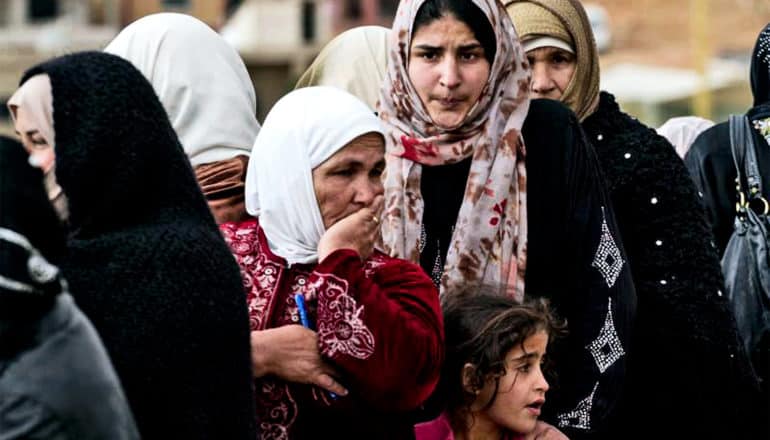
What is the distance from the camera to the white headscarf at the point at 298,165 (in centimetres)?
422

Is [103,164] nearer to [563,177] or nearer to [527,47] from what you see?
[563,177]

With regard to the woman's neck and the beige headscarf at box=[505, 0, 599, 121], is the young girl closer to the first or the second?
the woman's neck

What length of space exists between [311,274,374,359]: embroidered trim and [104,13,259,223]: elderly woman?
0.71 metres

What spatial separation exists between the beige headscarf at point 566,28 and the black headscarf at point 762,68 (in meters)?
0.70

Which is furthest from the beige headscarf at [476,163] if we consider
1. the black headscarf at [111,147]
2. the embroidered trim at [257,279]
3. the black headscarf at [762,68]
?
the black headscarf at [762,68]

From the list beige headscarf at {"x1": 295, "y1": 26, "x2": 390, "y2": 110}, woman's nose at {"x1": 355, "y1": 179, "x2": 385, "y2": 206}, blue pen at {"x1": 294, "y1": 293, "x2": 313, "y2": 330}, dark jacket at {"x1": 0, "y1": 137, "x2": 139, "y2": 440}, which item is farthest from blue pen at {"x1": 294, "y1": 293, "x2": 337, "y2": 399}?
beige headscarf at {"x1": 295, "y1": 26, "x2": 390, "y2": 110}

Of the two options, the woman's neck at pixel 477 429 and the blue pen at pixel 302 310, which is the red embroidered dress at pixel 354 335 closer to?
the blue pen at pixel 302 310

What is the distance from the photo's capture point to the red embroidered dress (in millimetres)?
4016

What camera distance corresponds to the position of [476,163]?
4.87m

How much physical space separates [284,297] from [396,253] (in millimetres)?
653

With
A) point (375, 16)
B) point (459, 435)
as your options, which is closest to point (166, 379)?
point (459, 435)

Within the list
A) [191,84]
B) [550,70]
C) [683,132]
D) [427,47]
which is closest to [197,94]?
[191,84]

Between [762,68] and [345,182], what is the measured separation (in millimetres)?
2527

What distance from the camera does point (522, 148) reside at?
4.90 meters
